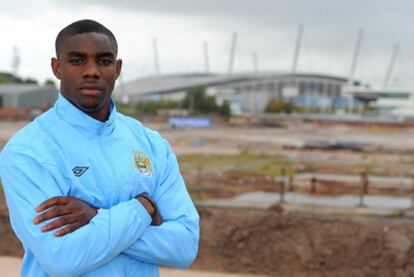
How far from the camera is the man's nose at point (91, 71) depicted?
1909 mm

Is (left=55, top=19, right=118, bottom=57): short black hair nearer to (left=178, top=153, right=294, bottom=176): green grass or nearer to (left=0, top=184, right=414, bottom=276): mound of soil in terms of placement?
(left=0, top=184, right=414, bottom=276): mound of soil

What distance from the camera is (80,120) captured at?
1.91 meters

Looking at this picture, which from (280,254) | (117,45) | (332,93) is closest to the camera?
(117,45)

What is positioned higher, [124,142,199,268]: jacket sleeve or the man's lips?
the man's lips

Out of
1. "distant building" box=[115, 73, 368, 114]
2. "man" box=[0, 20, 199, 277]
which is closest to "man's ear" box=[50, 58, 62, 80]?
"man" box=[0, 20, 199, 277]

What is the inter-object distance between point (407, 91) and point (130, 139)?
108476 mm

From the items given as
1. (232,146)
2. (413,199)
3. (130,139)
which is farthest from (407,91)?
(130,139)

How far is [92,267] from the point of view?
1813mm

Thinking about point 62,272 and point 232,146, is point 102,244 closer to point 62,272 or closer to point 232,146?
point 62,272

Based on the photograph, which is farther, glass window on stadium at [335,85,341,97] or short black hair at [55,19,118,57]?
glass window on stadium at [335,85,341,97]

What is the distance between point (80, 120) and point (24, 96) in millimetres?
69744

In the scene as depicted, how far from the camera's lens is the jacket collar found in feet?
6.27

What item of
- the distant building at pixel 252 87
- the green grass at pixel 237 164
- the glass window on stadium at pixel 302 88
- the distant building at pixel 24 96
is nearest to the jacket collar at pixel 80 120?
the green grass at pixel 237 164

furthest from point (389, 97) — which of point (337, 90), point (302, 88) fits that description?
point (337, 90)
